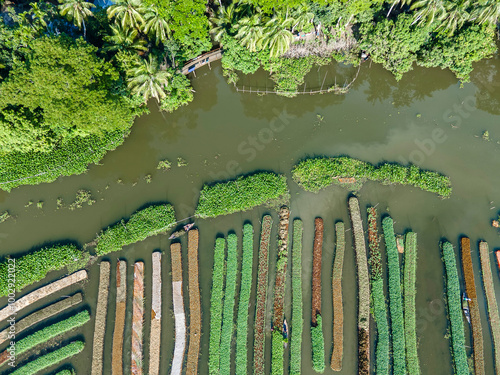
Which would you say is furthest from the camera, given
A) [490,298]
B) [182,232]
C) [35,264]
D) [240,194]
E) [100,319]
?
[240,194]

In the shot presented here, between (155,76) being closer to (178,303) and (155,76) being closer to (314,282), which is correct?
(178,303)

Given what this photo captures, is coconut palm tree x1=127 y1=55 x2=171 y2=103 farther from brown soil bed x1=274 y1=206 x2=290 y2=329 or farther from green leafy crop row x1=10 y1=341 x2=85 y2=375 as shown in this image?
green leafy crop row x1=10 y1=341 x2=85 y2=375

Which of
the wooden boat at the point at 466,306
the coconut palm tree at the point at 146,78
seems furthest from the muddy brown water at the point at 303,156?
the coconut palm tree at the point at 146,78

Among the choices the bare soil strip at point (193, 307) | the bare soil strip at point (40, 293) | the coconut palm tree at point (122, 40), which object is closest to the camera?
the coconut palm tree at point (122, 40)

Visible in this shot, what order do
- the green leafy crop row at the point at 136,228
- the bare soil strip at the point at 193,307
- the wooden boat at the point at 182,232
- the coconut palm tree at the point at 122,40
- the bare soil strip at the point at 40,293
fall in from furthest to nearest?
the wooden boat at the point at 182,232 → the green leafy crop row at the point at 136,228 → the bare soil strip at the point at 40,293 → the bare soil strip at the point at 193,307 → the coconut palm tree at the point at 122,40

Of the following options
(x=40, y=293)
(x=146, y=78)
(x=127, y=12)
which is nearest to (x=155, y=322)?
(x=40, y=293)

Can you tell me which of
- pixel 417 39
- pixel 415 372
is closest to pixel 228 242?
pixel 415 372

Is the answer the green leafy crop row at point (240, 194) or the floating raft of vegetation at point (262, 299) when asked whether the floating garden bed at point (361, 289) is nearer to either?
the green leafy crop row at point (240, 194)

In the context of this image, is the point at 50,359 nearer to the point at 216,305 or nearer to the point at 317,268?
the point at 216,305
